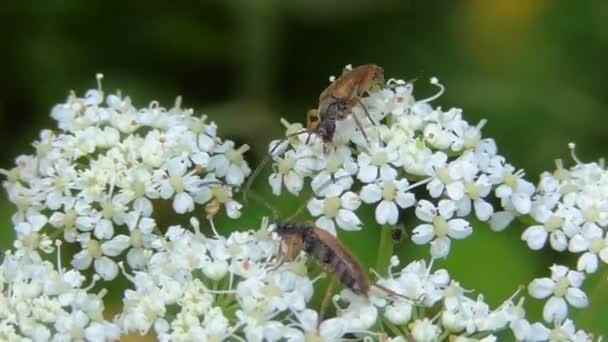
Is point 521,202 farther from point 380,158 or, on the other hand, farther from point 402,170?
point 380,158

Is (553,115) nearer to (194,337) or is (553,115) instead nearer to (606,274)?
(606,274)

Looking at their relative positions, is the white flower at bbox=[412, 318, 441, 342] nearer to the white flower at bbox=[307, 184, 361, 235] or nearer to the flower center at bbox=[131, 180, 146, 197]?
the white flower at bbox=[307, 184, 361, 235]

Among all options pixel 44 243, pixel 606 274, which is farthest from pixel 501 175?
pixel 44 243

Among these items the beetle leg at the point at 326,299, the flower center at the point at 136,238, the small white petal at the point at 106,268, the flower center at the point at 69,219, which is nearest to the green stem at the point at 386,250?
the beetle leg at the point at 326,299

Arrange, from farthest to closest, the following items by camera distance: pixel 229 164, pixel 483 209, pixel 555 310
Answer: pixel 229 164 → pixel 483 209 → pixel 555 310

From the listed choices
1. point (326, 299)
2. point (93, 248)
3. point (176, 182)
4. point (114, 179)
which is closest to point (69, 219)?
point (93, 248)

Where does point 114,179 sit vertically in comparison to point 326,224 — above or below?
above

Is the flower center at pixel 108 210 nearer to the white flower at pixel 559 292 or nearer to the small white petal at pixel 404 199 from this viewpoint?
the small white petal at pixel 404 199
